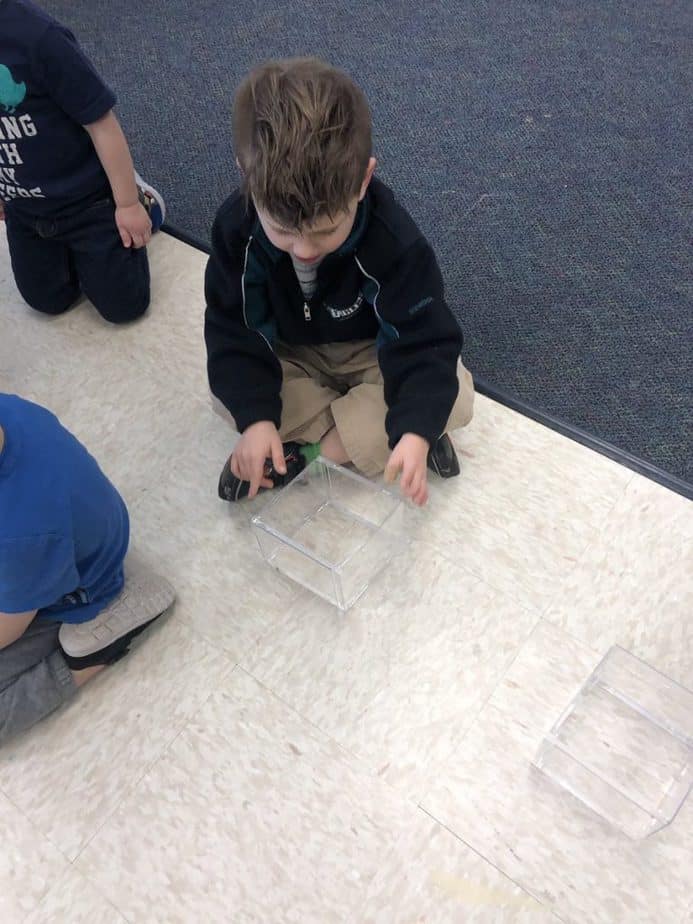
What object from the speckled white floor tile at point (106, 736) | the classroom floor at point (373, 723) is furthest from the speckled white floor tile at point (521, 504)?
the speckled white floor tile at point (106, 736)

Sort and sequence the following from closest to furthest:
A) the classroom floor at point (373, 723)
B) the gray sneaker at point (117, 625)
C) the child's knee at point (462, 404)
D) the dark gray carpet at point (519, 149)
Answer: the classroom floor at point (373, 723), the gray sneaker at point (117, 625), the child's knee at point (462, 404), the dark gray carpet at point (519, 149)

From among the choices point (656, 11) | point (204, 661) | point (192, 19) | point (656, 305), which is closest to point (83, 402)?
point (204, 661)

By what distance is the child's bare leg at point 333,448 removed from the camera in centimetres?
103

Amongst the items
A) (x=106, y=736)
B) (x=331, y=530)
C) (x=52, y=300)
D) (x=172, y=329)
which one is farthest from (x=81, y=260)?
(x=106, y=736)

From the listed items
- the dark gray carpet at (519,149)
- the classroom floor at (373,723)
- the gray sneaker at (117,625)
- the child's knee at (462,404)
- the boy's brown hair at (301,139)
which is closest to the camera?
the boy's brown hair at (301,139)

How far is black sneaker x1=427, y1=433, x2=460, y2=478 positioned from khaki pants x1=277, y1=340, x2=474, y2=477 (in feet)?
0.08

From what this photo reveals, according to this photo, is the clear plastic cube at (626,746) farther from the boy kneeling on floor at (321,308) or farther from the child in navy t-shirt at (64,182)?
the child in navy t-shirt at (64,182)

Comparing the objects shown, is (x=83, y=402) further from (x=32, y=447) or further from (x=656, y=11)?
(x=656, y=11)

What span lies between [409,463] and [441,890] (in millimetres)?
449

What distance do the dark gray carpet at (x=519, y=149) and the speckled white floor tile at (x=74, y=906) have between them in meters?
0.83

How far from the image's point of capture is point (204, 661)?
898 mm

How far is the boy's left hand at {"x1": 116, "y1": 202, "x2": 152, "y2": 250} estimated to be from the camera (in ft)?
3.96

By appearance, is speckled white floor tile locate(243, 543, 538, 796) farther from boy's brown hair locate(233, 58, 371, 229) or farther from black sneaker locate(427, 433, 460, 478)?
boy's brown hair locate(233, 58, 371, 229)

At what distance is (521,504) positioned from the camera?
98 centimetres
